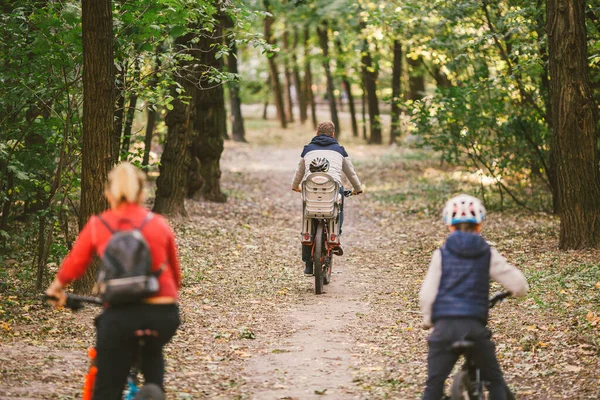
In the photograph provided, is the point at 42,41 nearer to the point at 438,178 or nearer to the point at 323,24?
the point at 438,178

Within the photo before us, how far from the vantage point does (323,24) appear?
37156mm

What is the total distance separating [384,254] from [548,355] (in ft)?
23.8

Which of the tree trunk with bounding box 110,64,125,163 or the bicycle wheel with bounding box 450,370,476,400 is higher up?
the tree trunk with bounding box 110,64,125,163

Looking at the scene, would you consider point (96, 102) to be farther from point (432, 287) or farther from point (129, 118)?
point (432, 287)

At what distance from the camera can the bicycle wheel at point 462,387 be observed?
506cm

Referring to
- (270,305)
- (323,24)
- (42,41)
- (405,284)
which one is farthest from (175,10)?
(323,24)

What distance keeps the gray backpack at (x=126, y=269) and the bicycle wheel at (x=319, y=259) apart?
6.55 metres

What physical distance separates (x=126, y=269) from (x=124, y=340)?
A: 1.37ft

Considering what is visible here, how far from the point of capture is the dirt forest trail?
23.7 feet

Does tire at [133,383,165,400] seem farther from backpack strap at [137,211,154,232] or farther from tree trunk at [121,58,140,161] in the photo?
tree trunk at [121,58,140,161]

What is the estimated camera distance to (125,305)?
15.2ft

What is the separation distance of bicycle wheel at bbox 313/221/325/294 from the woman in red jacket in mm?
6361

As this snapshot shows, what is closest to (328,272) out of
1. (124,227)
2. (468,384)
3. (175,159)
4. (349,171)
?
Answer: (349,171)

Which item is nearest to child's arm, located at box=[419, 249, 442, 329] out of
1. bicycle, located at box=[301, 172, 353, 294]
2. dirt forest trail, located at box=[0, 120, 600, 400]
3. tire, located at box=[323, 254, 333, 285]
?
dirt forest trail, located at box=[0, 120, 600, 400]
